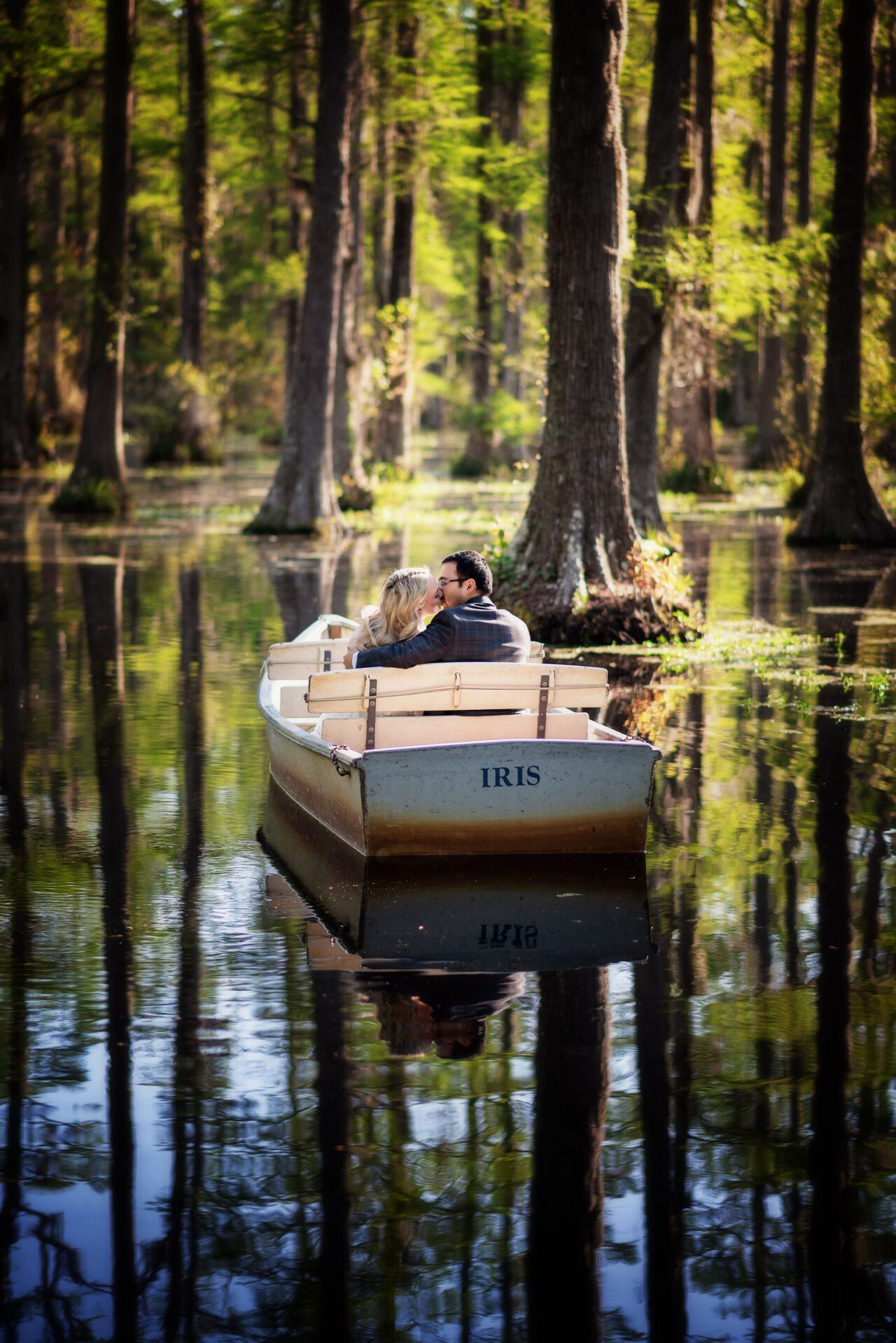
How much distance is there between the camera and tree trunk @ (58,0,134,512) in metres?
30.2

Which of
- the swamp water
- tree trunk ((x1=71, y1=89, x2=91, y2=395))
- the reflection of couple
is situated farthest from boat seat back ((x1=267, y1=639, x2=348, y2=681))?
tree trunk ((x1=71, y1=89, x2=91, y2=395))

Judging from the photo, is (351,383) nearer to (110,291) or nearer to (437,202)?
(110,291)

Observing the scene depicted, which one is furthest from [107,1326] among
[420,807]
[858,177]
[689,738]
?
[858,177]

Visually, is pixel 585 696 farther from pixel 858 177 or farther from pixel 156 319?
pixel 156 319

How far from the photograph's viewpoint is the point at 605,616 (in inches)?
623

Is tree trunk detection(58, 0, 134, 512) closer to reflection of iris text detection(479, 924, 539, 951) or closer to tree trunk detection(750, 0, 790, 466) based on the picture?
tree trunk detection(750, 0, 790, 466)

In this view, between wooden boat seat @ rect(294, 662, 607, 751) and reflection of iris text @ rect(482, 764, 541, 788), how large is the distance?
77 cm

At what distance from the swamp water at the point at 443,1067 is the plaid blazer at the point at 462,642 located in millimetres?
1028

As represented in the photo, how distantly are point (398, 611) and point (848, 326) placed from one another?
1849 cm

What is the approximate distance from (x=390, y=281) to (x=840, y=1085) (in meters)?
35.8

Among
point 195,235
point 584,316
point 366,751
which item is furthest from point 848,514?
point 195,235

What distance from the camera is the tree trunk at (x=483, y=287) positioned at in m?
42.1

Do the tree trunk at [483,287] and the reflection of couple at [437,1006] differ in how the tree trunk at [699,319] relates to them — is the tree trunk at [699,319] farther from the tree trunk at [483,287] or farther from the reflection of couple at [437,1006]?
the reflection of couple at [437,1006]

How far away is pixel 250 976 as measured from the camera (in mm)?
6121
